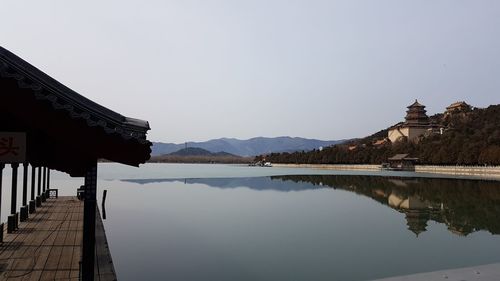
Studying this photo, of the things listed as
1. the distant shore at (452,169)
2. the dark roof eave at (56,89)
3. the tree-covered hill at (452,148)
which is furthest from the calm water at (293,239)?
the tree-covered hill at (452,148)

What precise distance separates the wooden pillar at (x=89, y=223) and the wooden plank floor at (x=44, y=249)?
2246 mm

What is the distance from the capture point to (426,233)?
44.3 feet

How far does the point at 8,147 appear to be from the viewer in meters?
3.76

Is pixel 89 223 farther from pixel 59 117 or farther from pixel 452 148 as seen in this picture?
pixel 452 148

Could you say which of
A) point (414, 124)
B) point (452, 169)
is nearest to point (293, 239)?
point (452, 169)

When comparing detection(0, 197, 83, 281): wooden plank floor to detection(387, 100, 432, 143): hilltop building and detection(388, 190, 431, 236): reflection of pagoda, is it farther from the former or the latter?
detection(387, 100, 432, 143): hilltop building

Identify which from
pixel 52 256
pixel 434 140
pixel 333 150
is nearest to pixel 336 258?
pixel 52 256

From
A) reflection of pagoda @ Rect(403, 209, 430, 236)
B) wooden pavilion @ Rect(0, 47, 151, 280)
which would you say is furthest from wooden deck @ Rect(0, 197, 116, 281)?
reflection of pagoda @ Rect(403, 209, 430, 236)

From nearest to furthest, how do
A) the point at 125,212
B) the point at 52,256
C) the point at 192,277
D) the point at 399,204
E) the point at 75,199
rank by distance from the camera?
the point at 52,256
the point at 192,277
the point at 75,199
the point at 125,212
the point at 399,204

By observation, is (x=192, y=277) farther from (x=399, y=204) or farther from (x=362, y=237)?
(x=399, y=204)

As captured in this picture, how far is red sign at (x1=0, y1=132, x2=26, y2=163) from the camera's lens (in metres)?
3.73

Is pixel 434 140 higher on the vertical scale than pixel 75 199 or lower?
higher

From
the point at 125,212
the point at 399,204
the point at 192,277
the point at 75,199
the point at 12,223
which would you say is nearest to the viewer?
the point at 192,277

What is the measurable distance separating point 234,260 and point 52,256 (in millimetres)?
3981
